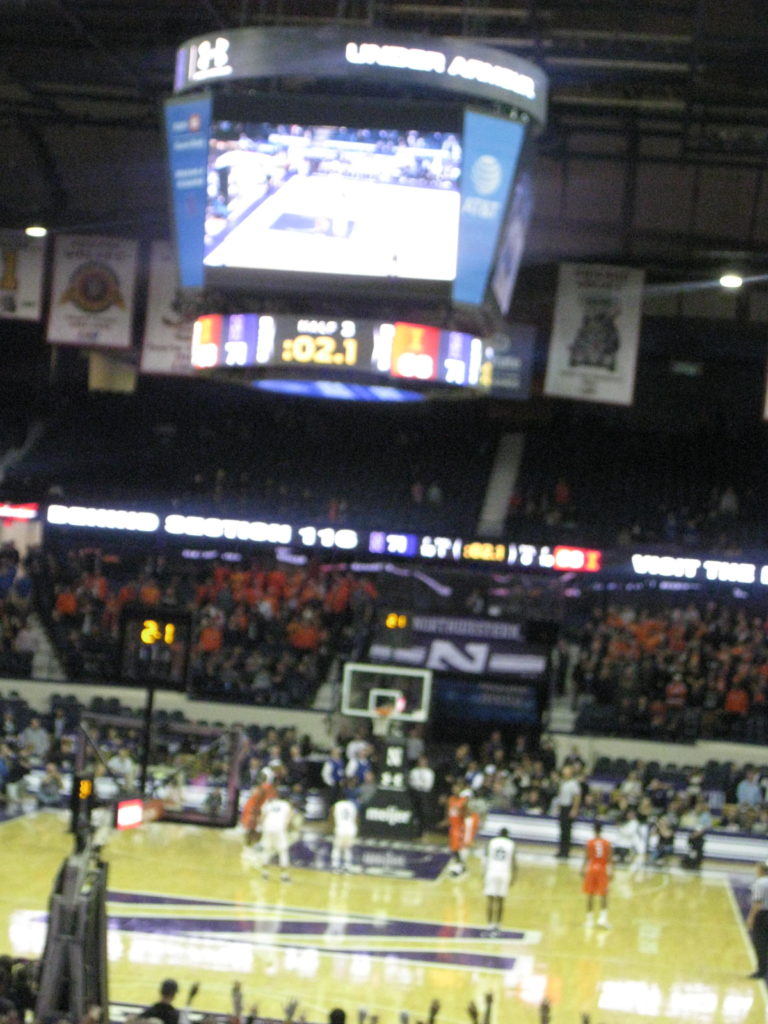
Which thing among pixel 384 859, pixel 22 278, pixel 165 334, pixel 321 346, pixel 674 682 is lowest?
pixel 384 859

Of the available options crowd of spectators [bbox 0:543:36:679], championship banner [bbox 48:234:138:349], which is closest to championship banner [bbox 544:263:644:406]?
championship banner [bbox 48:234:138:349]

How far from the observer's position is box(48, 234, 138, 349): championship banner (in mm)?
26000

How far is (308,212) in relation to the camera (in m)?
16.2

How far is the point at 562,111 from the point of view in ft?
82.0

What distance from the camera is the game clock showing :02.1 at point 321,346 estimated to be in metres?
16.2

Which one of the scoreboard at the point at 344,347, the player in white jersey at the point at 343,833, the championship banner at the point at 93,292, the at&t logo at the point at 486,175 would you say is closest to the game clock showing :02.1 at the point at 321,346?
the scoreboard at the point at 344,347

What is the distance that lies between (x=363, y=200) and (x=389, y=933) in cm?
872

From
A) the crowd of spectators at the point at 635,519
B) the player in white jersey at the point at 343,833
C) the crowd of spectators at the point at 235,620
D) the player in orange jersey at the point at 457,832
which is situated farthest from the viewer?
the crowd of spectators at the point at 635,519

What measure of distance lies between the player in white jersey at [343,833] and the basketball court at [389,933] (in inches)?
9.1

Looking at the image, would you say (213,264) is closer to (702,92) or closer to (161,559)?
(702,92)

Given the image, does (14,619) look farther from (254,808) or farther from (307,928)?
(307,928)

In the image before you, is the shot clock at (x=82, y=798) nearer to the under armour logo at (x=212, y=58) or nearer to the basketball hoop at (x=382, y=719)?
the under armour logo at (x=212, y=58)

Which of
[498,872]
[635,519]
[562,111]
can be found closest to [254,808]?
[498,872]

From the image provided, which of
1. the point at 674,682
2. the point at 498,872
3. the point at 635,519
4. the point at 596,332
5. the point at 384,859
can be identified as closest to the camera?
the point at 498,872
